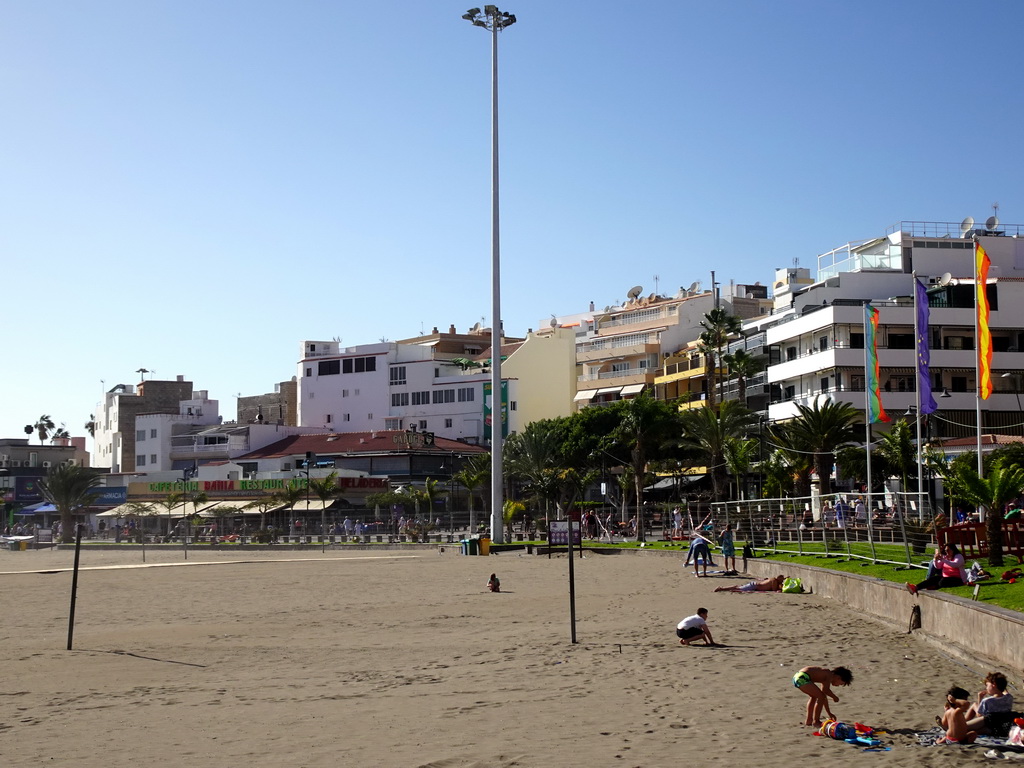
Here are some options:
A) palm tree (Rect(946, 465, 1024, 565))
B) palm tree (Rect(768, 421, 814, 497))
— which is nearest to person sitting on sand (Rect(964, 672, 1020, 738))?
palm tree (Rect(946, 465, 1024, 565))

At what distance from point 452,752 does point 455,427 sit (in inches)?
3427

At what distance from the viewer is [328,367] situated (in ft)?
349

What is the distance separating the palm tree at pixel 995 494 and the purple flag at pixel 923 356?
50.9 feet

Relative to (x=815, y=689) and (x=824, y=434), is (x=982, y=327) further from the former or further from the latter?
(x=815, y=689)

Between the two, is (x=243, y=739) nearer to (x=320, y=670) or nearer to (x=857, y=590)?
(x=320, y=670)

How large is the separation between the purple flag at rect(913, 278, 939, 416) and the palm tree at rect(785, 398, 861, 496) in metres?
13.9

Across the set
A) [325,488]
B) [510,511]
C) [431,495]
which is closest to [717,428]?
[510,511]

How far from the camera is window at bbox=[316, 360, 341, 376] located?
10541 centimetres

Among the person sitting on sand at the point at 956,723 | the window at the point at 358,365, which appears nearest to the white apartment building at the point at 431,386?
the window at the point at 358,365

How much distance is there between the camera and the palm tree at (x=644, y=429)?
2739 inches

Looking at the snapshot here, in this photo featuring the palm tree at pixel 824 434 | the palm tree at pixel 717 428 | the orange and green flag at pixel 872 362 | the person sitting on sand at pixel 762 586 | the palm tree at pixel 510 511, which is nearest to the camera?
the person sitting on sand at pixel 762 586

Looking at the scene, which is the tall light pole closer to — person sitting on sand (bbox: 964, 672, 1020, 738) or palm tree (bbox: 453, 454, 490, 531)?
palm tree (bbox: 453, 454, 490, 531)

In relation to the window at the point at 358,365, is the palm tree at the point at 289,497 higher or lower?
lower

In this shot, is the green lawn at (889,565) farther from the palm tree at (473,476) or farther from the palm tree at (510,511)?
the palm tree at (473,476)
